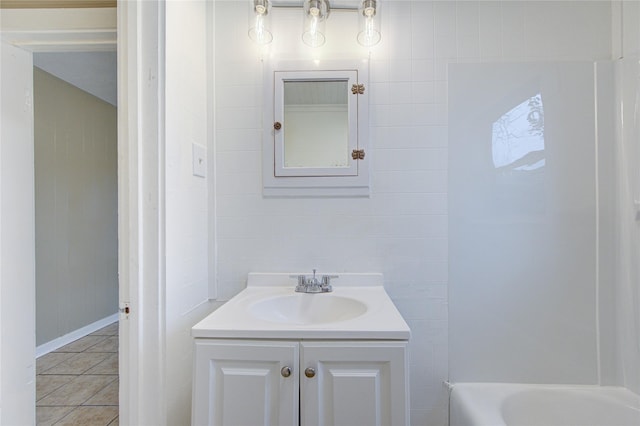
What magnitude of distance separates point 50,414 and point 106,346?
98 cm

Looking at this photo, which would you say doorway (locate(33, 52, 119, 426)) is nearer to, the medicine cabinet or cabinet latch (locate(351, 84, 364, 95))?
the medicine cabinet

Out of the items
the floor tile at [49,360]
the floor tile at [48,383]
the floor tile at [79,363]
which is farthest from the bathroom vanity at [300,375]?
the floor tile at [49,360]

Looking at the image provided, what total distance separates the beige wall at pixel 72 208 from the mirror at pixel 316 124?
234 centimetres

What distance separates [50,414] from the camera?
5.20ft

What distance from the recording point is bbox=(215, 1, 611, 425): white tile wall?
1.37 metres

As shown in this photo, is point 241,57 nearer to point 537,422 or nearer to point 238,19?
point 238,19

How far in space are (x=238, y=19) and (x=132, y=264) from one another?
46.0 inches

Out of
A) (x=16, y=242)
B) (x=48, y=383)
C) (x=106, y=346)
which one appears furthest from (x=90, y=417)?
(x=106, y=346)

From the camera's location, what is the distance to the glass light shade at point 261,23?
4.23 feet

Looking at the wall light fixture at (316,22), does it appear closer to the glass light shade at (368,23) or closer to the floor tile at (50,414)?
the glass light shade at (368,23)

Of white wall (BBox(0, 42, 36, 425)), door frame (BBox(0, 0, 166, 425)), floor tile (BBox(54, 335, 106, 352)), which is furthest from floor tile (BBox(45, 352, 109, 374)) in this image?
door frame (BBox(0, 0, 166, 425))

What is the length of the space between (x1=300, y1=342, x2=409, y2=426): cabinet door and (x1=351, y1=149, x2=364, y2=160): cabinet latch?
31.2 inches

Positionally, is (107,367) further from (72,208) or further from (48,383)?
(72,208)

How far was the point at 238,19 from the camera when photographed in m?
1.41
